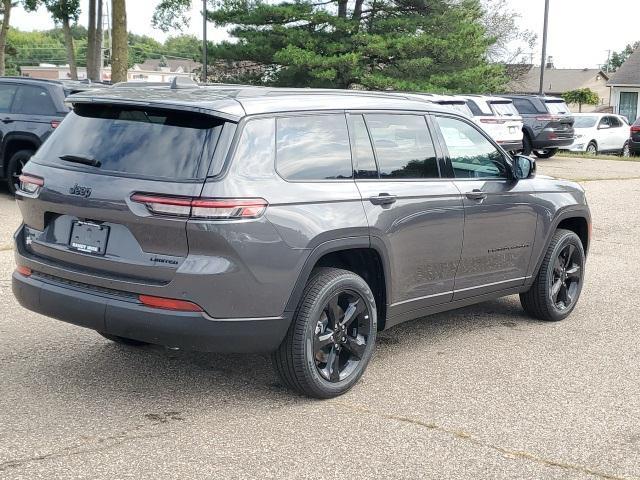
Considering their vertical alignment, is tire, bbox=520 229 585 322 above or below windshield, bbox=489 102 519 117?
below

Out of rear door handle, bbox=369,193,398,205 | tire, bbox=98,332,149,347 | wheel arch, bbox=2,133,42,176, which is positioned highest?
rear door handle, bbox=369,193,398,205

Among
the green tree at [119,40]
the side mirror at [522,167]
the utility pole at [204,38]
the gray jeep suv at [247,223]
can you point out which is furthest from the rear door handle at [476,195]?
the utility pole at [204,38]

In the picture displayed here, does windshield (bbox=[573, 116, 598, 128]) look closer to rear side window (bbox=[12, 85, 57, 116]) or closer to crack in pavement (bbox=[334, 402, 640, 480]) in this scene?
rear side window (bbox=[12, 85, 57, 116])

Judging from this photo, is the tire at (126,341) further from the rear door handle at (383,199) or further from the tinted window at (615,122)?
the tinted window at (615,122)

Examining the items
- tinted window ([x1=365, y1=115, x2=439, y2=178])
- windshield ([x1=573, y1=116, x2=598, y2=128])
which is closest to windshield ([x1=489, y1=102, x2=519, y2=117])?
windshield ([x1=573, y1=116, x2=598, y2=128])

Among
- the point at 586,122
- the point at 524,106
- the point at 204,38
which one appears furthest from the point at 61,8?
the point at 586,122

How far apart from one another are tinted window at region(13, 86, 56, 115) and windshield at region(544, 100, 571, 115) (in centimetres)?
1568

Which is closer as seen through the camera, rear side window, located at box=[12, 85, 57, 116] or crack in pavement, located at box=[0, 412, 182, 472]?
crack in pavement, located at box=[0, 412, 182, 472]

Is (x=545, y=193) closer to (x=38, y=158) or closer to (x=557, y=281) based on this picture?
(x=557, y=281)

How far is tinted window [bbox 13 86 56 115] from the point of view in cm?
1221

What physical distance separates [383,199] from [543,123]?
64.7 feet

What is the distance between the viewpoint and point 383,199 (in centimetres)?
519

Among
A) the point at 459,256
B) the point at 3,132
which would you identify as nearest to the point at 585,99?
the point at 3,132

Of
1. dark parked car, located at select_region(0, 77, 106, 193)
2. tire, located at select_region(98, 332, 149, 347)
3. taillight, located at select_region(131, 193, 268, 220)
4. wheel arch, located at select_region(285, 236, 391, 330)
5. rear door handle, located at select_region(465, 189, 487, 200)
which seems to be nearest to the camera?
taillight, located at select_region(131, 193, 268, 220)
